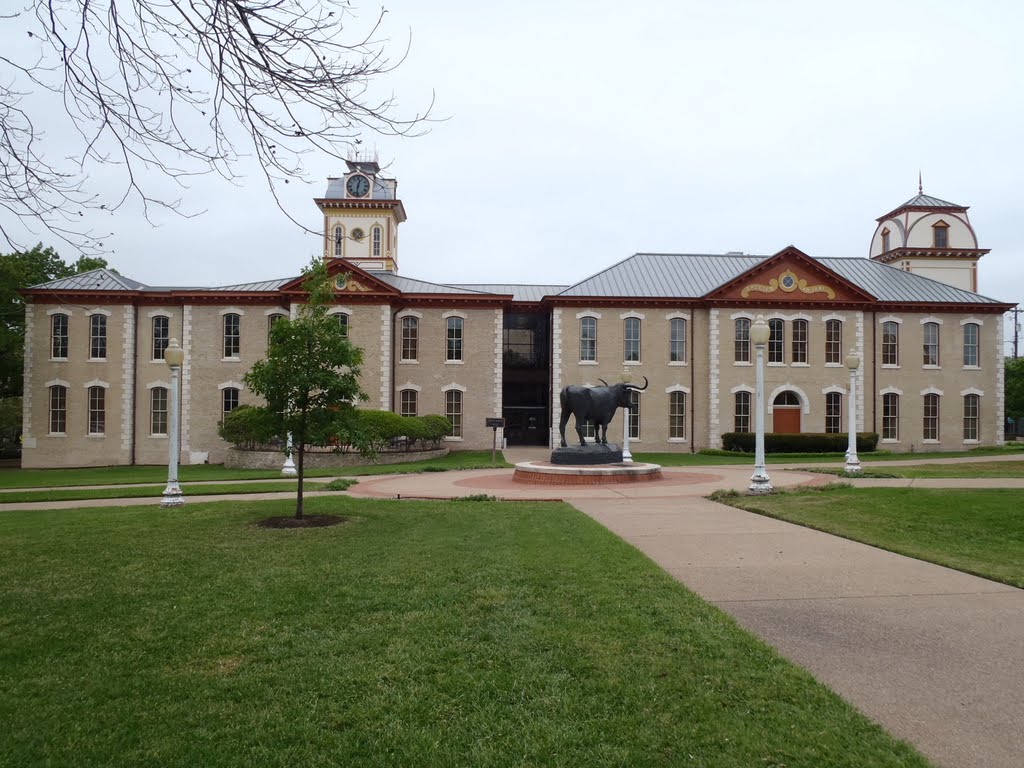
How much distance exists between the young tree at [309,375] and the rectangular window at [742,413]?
28398mm

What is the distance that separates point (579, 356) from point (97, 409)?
25.0 m

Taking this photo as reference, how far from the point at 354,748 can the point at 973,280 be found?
165ft

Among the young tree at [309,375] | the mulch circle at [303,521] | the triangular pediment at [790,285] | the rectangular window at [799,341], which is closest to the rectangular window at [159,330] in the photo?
the young tree at [309,375]

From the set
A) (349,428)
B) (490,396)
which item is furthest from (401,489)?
(490,396)

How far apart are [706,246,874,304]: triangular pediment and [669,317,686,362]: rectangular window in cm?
232

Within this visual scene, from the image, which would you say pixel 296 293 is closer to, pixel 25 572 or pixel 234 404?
pixel 234 404

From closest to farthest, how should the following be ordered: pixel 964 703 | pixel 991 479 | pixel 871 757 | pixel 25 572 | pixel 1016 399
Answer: pixel 871 757
pixel 964 703
pixel 25 572
pixel 991 479
pixel 1016 399

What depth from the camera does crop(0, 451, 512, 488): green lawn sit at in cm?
2625

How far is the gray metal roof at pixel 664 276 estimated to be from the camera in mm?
38562

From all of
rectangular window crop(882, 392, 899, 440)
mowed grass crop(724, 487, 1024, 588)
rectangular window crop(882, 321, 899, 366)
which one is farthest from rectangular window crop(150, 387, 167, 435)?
rectangular window crop(882, 321, 899, 366)

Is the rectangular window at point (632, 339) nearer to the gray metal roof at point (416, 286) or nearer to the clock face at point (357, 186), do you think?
the gray metal roof at point (416, 286)

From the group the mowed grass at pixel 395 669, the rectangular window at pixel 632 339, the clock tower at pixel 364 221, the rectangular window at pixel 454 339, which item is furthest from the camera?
the clock tower at pixel 364 221

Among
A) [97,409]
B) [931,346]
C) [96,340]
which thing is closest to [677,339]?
[931,346]

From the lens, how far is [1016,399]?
202ft
